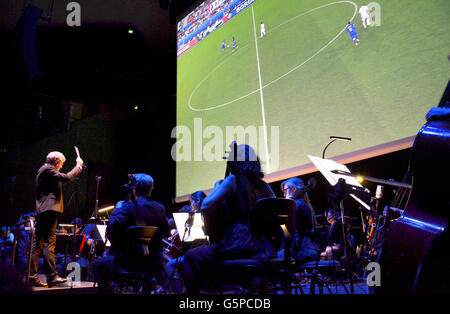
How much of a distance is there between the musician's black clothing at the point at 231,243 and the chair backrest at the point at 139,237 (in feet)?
2.10

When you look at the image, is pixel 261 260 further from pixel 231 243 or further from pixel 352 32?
pixel 352 32

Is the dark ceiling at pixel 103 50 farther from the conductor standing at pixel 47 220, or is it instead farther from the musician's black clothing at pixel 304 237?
the musician's black clothing at pixel 304 237

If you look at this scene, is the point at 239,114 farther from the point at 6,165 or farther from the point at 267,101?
the point at 6,165

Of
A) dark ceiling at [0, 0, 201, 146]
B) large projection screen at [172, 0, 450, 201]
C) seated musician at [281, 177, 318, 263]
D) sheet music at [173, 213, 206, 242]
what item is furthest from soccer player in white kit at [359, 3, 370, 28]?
dark ceiling at [0, 0, 201, 146]

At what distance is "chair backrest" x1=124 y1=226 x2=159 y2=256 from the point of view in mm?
3158

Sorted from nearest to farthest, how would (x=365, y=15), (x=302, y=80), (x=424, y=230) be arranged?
(x=424, y=230) → (x=365, y=15) → (x=302, y=80)

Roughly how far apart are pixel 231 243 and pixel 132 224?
4.07 ft

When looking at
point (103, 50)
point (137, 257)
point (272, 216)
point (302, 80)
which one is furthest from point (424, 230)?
point (103, 50)

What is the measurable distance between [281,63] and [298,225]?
2080mm

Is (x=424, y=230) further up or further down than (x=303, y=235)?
further up

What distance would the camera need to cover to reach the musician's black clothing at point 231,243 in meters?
2.49

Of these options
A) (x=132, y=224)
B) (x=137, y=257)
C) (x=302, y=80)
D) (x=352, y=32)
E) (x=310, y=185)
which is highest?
(x=352, y=32)

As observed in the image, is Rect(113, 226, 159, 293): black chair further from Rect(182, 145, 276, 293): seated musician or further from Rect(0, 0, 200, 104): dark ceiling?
Rect(0, 0, 200, 104): dark ceiling

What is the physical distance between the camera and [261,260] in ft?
7.88
